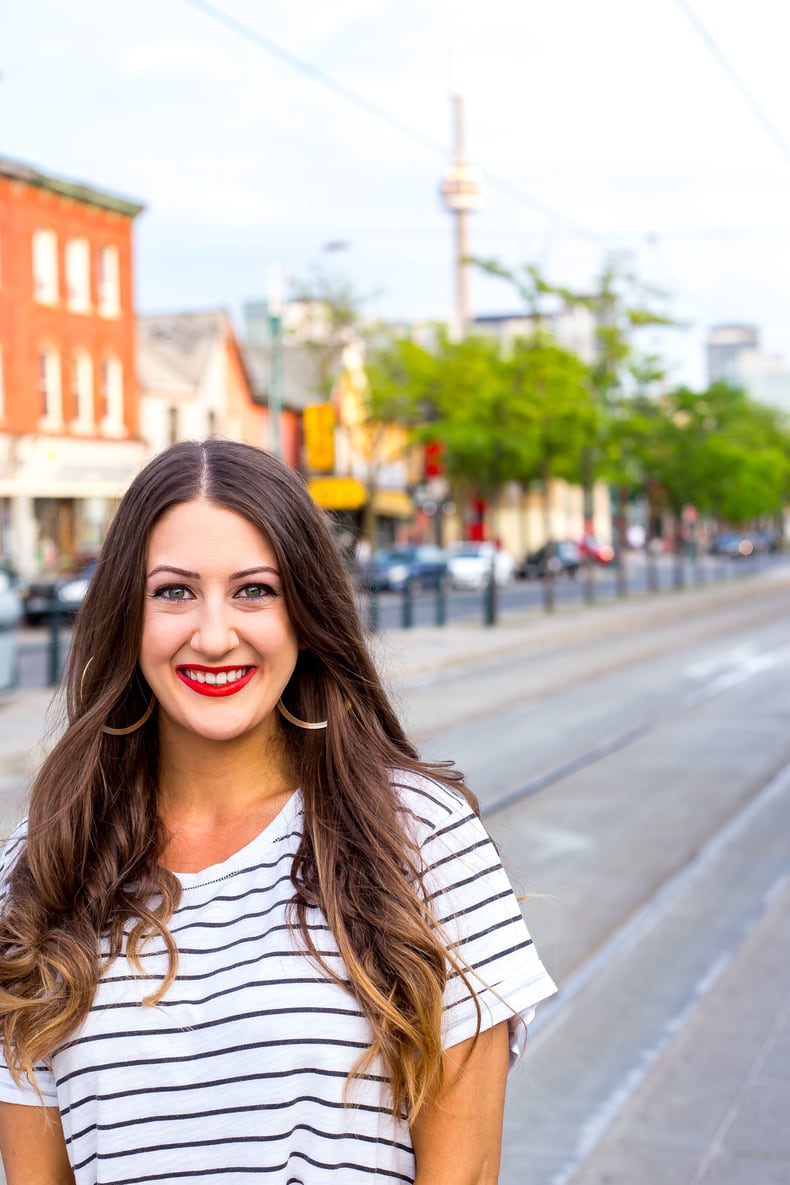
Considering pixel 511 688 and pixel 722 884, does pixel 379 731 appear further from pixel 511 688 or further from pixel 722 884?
pixel 511 688

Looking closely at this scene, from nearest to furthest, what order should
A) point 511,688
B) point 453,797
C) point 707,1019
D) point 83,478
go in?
1. point 453,797
2. point 707,1019
3. point 511,688
4. point 83,478

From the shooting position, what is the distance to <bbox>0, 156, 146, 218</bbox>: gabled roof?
37250 mm

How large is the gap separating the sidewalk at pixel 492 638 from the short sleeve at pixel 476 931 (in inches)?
330

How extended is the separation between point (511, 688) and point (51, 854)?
15.2 m

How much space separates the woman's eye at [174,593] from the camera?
196 centimetres

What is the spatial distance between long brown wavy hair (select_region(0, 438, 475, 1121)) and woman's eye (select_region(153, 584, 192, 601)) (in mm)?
32

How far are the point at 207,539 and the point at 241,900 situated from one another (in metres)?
0.45

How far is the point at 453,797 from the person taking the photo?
6.26ft

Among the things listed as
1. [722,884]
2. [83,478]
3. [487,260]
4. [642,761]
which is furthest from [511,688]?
[83,478]

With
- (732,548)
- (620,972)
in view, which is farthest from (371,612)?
(732,548)

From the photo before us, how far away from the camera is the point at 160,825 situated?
6.58ft

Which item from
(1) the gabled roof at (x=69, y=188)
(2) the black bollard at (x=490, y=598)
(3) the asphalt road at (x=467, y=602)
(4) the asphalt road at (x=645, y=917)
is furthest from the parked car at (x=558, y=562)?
(4) the asphalt road at (x=645, y=917)

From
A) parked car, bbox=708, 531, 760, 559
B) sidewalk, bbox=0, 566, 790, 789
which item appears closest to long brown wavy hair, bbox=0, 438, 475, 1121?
sidewalk, bbox=0, 566, 790, 789

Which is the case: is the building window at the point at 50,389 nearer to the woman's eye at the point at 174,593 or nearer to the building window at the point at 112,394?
the building window at the point at 112,394
